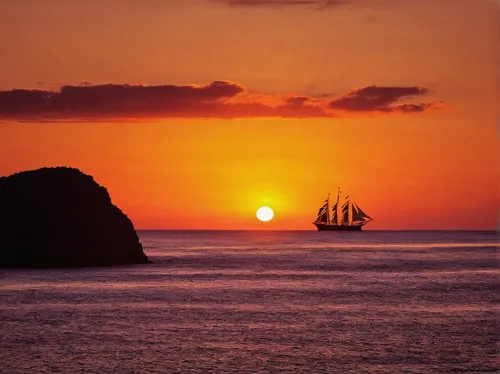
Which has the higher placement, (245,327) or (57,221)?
(57,221)

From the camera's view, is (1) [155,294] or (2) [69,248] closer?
(1) [155,294]

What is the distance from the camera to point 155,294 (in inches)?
1642

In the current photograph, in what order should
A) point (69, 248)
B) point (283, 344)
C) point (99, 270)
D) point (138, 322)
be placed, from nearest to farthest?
point (283, 344), point (138, 322), point (99, 270), point (69, 248)

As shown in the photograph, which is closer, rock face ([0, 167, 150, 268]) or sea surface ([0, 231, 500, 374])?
sea surface ([0, 231, 500, 374])

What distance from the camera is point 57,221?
68188 millimetres

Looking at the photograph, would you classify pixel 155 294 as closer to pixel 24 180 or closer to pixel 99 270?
pixel 99 270

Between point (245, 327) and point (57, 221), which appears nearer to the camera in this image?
point (245, 327)

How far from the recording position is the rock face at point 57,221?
68250 millimetres

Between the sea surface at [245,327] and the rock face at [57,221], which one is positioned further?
the rock face at [57,221]

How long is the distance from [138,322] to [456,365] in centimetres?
1206

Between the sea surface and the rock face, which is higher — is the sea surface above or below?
below

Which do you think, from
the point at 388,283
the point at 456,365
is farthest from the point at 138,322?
the point at 388,283

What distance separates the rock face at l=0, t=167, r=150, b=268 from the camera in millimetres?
68250

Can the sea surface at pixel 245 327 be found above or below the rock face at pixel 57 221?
below
